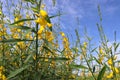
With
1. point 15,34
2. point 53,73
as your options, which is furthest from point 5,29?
point 53,73

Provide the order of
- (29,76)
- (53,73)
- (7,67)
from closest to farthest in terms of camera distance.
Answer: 1. (29,76)
2. (7,67)
3. (53,73)

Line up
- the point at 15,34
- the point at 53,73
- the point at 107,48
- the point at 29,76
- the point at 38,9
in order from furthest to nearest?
the point at 15,34
the point at 53,73
the point at 29,76
the point at 38,9
the point at 107,48

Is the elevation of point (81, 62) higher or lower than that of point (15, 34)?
lower

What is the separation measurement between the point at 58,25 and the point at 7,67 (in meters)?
1.35

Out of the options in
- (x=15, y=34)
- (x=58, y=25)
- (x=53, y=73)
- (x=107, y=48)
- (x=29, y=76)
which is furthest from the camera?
(x=58, y=25)

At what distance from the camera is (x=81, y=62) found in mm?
4559

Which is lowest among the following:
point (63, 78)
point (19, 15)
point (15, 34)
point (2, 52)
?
point (63, 78)

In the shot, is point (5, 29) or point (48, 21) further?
point (5, 29)

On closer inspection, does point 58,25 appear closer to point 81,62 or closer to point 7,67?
point 81,62

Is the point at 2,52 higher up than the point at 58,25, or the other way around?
the point at 58,25

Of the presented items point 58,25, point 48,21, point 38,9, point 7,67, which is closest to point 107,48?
point 48,21

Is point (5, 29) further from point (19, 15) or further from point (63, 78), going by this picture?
point (63, 78)

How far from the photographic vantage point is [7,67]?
3.28 meters

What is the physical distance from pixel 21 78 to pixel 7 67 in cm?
51
